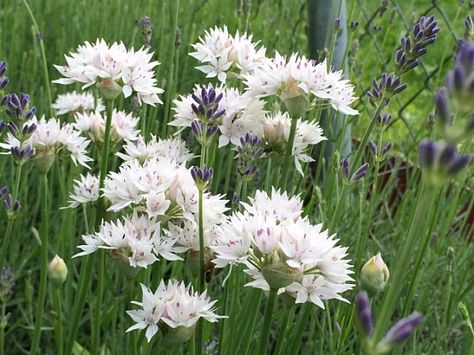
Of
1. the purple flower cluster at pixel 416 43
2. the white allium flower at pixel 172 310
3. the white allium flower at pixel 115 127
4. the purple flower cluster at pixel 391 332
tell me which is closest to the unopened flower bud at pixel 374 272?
the white allium flower at pixel 172 310

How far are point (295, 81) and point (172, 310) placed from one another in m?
0.41

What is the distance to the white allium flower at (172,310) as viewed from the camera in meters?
1.10

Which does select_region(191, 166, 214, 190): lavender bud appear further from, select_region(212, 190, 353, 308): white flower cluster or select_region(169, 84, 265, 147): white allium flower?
select_region(169, 84, 265, 147): white allium flower

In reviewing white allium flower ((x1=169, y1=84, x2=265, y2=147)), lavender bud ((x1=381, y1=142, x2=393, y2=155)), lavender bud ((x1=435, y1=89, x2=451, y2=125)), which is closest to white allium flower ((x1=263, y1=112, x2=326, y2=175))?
white allium flower ((x1=169, y1=84, x2=265, y2=147))

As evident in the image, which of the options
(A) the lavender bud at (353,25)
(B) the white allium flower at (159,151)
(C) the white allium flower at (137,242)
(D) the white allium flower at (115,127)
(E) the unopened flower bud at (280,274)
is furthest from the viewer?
(A) the lavender bud at (353,25)

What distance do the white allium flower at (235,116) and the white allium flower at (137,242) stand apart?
8.3 inches

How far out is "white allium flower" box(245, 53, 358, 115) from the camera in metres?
1.29

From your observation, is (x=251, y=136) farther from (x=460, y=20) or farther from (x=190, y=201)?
(x=460, y=20)

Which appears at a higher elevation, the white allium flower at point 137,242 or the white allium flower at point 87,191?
the white allium flower at point 87,191

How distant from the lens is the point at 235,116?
1.34m

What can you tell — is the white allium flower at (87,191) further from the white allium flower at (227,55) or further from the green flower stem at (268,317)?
the green flower stem at (268,317)

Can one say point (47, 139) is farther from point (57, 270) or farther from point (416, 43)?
point (416, 43)

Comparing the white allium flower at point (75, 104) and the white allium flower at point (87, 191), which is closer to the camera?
the white allium flower at point (87, 191)

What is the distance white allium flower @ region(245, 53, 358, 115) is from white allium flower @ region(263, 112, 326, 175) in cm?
6
